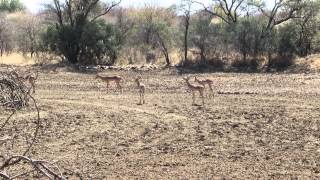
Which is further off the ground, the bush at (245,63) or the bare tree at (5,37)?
the bare tree at (5,37)

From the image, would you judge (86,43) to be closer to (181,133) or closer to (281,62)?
(281,62)

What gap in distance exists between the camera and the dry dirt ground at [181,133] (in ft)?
40.9

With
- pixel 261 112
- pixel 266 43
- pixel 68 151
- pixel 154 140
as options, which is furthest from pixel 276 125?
pixel 266 43

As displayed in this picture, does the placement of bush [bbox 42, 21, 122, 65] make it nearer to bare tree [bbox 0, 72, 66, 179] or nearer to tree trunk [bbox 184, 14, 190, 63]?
tree trunk [bbox 184, 14, 190, 63]

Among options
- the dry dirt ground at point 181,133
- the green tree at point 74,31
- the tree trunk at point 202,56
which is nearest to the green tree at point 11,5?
the green tree at point 74,31

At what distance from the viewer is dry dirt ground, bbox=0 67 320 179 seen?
Answer: 12.5m

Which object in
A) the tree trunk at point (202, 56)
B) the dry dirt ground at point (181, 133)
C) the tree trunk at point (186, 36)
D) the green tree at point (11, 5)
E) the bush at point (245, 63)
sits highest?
the green tree at point (11, 5)

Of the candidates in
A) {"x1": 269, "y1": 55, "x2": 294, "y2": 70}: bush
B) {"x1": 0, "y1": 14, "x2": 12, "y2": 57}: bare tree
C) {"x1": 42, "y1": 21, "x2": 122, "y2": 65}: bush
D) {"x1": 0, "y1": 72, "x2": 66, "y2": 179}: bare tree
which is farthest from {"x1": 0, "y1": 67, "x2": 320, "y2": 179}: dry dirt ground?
{"x1": 0, "y1": 14, "x2": 12, "y2": 57}: bare tree

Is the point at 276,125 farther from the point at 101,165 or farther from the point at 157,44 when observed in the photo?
the point at 157,44

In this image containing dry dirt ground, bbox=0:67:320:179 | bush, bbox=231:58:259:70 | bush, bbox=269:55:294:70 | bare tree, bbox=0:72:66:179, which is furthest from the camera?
bush, bbox=231:58:259:70

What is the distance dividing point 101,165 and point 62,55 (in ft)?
97.4

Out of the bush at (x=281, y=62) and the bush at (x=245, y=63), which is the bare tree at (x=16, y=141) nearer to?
the bush at (x=245, y=63)

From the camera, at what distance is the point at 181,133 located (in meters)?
16.1

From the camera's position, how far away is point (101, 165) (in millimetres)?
12695
